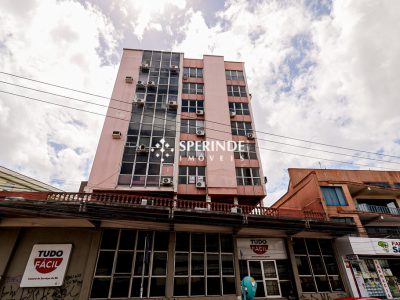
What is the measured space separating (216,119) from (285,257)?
578 inches

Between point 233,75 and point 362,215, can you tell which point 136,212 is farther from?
point 233,75

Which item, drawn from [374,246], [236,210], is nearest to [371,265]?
[374,246]

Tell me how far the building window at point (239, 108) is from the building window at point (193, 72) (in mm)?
6175

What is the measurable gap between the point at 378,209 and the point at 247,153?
13.6m

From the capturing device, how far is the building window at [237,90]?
2631cm

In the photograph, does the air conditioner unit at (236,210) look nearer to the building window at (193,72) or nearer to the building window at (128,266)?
the building window at (128,266)

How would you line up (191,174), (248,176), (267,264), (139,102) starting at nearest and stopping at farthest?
(267,264) < (191,174) < (248,176) < (139,102)

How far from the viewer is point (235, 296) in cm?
1288

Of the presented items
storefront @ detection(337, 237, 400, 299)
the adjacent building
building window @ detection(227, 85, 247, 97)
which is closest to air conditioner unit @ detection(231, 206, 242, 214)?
the adjacent building

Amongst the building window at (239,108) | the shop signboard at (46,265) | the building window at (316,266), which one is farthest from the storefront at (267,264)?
the building window at (239,108)

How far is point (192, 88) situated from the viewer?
1030 inches

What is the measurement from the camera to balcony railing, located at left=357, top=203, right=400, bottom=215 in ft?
63.9

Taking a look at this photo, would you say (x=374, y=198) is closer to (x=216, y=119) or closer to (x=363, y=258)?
(x=363, y=258)

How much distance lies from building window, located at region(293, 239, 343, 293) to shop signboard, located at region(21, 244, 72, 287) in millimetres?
15241
